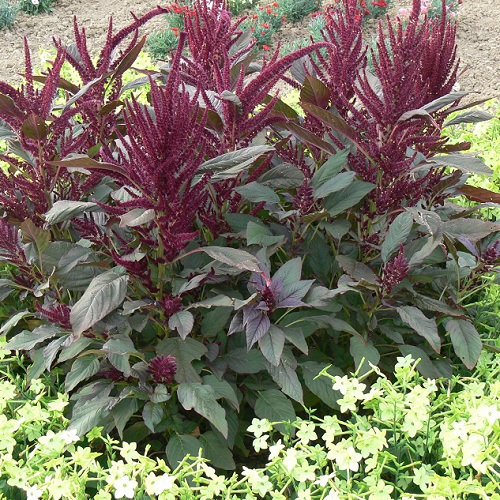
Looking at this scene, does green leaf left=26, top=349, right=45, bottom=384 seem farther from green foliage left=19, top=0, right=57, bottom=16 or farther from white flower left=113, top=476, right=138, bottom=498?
green foliage left=19, top=0, right=57, bottom=16

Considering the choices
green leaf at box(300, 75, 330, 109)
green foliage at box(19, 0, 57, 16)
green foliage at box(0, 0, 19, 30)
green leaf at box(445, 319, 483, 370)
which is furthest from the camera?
green foliage at box(19, 0, 57, 16)

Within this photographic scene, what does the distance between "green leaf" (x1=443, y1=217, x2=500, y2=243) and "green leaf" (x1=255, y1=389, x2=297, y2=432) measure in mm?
673

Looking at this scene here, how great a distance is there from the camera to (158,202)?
1570mm

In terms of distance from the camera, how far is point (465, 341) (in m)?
1.82

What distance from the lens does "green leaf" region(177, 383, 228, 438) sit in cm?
159

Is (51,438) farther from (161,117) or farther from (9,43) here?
(9,43)

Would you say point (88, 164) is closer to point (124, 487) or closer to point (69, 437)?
point (69, 437)

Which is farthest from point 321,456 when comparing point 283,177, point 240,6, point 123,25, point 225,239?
point 240,6

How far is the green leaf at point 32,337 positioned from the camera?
5.90ft

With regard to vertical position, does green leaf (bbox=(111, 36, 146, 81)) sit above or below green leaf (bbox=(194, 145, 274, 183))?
above

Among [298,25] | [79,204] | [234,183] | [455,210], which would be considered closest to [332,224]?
[234,183]

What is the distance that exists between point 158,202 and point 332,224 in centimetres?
57

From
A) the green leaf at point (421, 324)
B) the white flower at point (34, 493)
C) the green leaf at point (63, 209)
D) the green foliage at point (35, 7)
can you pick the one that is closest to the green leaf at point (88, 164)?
the green leaf at point (63, 209)

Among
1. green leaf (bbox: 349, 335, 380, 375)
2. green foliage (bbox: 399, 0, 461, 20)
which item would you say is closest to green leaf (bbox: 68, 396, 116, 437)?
green leaf (bbox: 349, 335, 380, 375)
